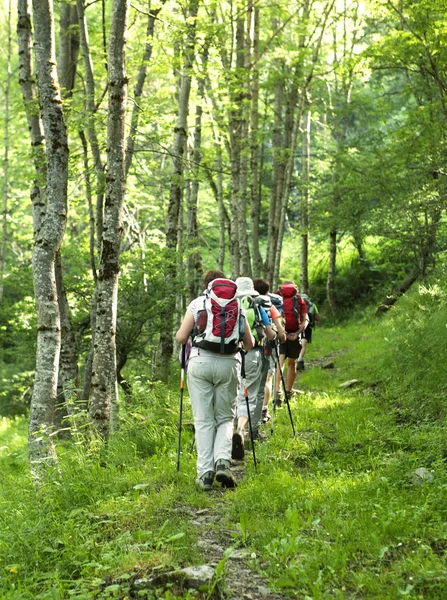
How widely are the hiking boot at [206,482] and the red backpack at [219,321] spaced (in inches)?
46.6

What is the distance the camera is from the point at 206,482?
596 centimetres

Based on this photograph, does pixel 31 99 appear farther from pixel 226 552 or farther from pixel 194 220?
pixel 194 220

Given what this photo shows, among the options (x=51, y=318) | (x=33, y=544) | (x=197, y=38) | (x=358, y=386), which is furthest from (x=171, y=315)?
(x=33, y=544)

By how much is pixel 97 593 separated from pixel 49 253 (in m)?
3.93

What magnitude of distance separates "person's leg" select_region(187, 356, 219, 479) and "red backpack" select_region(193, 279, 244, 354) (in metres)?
0.21

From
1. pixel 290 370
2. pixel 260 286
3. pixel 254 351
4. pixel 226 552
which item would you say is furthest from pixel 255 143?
pixel 226 552

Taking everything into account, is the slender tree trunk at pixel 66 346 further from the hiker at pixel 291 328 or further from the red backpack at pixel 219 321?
the red backpack at pixel 219 321

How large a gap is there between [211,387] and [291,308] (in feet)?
14.5

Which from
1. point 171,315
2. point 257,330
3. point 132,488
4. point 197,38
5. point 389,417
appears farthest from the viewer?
point 171,315

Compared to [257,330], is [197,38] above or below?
above

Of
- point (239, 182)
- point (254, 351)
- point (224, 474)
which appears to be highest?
point (239, 182)

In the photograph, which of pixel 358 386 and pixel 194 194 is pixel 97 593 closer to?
pixel 358 386

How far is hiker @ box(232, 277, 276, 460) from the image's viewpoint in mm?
7516

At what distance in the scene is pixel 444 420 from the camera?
25.0 ft
